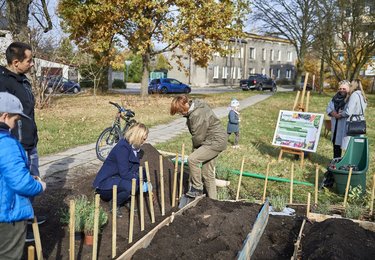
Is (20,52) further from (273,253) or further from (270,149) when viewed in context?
(270,149)

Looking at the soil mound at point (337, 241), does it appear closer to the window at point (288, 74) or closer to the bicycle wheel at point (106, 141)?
the bicycle wheel at point (106, 141)

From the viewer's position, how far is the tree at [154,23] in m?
20.0

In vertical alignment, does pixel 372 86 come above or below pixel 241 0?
below

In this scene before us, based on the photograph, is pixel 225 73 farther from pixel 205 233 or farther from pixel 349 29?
pixel 205 233

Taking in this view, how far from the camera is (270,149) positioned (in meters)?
9.29

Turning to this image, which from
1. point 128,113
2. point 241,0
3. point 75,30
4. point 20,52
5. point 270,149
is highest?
point 241,0

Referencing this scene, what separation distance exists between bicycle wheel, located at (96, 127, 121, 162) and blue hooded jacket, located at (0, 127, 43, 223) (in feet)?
15.9

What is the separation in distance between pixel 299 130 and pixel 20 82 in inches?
226

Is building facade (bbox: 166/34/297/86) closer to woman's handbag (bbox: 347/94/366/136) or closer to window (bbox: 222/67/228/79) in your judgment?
window (bbox: 222/67/228/79)

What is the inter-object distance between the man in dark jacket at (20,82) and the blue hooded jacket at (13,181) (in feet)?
4.00

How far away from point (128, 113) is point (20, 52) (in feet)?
12.7

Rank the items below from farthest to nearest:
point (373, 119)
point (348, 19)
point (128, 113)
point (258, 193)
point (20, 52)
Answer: point (348, 19) → point (373, 119) → point (128, 113) → point (258, 193) → point (20, 52)

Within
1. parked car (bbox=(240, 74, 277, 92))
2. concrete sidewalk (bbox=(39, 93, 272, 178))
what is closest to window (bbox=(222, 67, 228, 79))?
parked car (bbox=(240, 74, 277, 92))

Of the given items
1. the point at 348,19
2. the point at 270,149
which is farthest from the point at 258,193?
the point at 348,19
